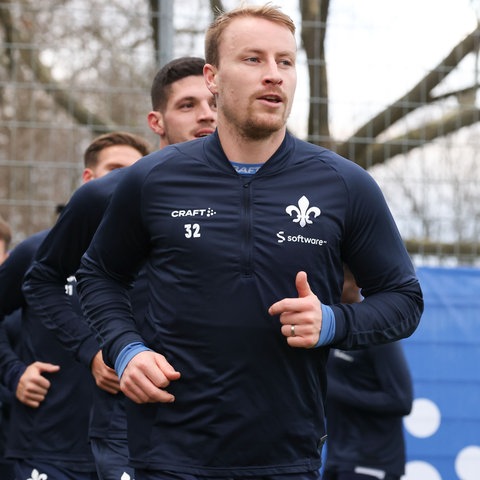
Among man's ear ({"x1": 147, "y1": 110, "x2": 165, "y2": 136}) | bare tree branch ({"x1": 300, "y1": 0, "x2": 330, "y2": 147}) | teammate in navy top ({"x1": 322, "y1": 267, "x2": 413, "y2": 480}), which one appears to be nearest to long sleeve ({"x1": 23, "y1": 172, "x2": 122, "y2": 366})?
man's ear ({"x1": 147, "y1": 110, "x2": 165, "y2": 136})

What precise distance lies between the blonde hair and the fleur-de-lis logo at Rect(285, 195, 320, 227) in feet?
1.83

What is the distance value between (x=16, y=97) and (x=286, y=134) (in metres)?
4.59

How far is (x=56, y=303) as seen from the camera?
4570 mm

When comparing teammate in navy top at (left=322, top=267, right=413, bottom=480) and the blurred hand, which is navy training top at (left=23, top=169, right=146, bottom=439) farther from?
teammate in navy top at (left=322, top=267, right=413, bottom=480)

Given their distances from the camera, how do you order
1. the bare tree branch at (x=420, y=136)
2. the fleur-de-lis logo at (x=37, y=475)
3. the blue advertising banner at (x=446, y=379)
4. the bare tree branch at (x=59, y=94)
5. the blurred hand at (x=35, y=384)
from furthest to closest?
1. the bare tree branch at (x=420, y=136)
2. the bare tree branch at (x=59, y=94)
3. the blue advertising banner at (x=446, y=379)
4. the fleur-de-lis logo at (x=37, y=475)
5. the blurred hand at (x=35, y=384)

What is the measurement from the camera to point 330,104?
7.42 meters

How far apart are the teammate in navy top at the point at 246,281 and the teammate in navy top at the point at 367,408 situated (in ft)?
9.03

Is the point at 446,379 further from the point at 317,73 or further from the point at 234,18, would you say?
the point at 234,18

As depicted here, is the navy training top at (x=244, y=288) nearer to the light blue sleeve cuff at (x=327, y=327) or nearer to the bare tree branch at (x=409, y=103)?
the light blue sleeve cuff at (x=327, y=327)

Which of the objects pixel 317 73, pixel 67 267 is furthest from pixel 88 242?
pixel 317 73

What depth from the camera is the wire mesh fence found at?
7.31 m

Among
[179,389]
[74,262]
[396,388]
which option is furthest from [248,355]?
[396,388]

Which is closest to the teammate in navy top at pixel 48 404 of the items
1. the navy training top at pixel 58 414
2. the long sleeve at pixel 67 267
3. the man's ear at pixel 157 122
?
the navy training top at pixel 58 414

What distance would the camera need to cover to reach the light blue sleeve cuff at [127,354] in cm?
319
